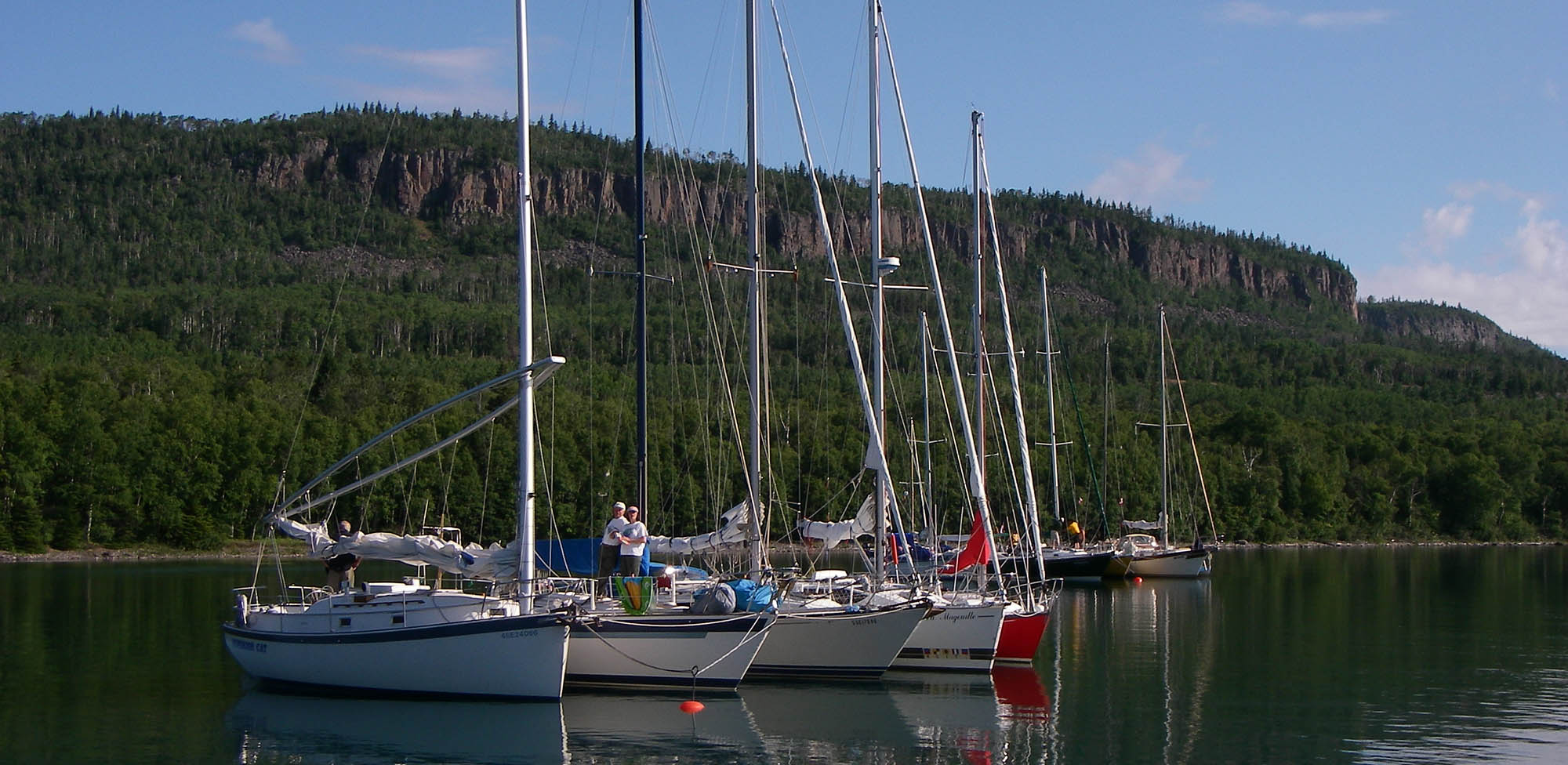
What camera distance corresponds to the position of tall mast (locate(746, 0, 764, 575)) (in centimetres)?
3016

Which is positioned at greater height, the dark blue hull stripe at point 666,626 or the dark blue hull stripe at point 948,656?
the dark blue hull stripe at point 666,626

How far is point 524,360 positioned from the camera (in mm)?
26938

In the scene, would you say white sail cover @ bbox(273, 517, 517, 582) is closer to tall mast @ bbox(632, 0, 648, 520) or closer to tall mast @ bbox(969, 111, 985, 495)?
tall mast @ bbox(632, 0, 648, 520)

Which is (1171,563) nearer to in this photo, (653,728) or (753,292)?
(753,292)

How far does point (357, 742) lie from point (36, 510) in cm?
6593

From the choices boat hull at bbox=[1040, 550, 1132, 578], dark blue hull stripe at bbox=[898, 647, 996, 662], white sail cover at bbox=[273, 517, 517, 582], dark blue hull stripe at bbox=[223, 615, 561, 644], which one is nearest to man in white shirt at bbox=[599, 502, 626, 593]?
white sail cover at bbox=[273, 517, 517, 582]

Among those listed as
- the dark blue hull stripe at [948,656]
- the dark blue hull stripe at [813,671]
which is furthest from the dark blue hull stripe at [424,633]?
the dark blue hull stripe at [948,656]

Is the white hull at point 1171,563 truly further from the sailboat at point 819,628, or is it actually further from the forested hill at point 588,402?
the sailboat at point 819,628

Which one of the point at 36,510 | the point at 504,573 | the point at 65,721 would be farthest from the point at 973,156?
the point at 36,510

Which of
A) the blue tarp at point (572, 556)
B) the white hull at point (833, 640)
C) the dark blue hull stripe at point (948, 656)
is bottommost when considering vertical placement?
the dark blue hull stripe at point (948, 656)

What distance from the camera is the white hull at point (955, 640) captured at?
1257 inches

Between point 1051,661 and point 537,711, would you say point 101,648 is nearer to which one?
point 537,711

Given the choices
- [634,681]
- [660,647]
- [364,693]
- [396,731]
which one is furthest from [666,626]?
[364,693]

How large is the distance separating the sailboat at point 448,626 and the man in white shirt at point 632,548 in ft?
6.61
